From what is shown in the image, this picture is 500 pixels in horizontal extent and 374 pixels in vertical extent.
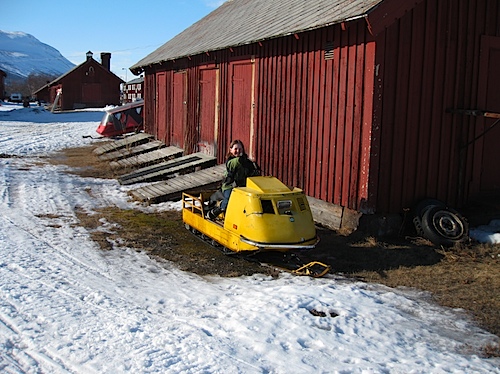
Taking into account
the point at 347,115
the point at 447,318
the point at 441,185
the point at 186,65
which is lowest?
the point at 447,318

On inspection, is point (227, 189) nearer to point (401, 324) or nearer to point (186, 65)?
point (401, 324)

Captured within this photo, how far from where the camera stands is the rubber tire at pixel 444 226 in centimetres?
853

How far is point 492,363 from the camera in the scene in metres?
4.66

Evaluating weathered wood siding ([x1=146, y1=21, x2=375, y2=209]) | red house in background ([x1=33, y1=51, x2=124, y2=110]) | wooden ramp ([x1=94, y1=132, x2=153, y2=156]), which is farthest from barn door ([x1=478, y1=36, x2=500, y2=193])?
red house in background ([x1=33, y1=51, x2=124, y2=110])

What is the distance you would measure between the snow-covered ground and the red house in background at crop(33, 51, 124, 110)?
52.9 m

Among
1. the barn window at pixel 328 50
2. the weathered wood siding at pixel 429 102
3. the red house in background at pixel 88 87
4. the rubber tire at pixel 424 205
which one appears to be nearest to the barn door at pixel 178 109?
the barn window at pixel 328 50

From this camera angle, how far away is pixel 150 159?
17.5 metres

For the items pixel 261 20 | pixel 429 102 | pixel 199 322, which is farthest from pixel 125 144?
pixel 199 322

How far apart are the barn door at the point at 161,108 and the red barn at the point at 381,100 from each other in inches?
326

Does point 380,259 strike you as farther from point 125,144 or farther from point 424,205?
point 125,144

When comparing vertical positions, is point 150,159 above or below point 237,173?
below

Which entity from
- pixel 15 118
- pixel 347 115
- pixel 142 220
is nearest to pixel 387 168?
pixel 347 115

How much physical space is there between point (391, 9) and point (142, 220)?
5478 mm

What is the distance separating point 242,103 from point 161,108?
26.3 feet
